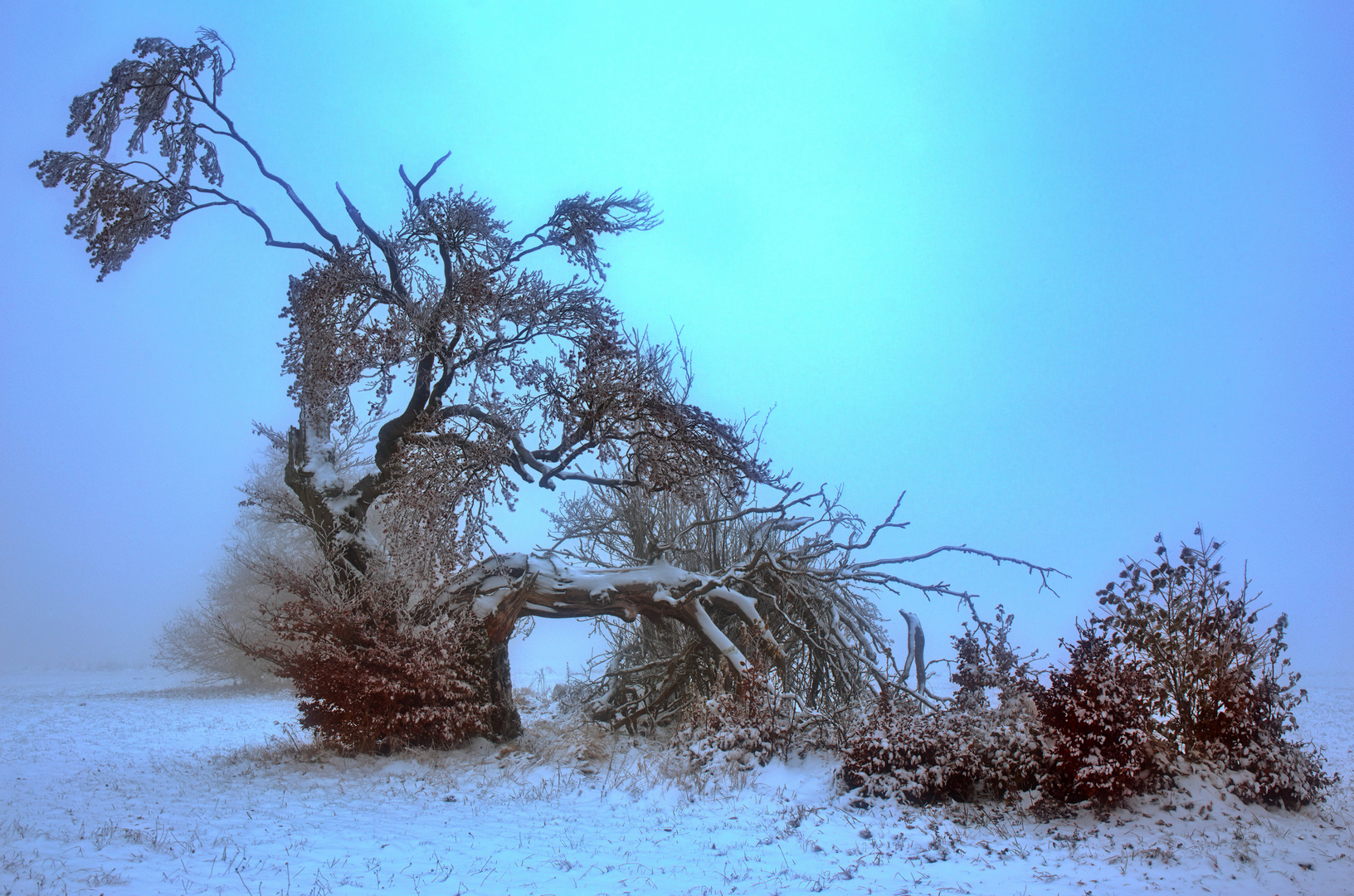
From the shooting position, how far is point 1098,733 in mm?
6637

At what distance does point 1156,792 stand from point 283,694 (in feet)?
77.7

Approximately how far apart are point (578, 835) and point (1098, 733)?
4.39 metres

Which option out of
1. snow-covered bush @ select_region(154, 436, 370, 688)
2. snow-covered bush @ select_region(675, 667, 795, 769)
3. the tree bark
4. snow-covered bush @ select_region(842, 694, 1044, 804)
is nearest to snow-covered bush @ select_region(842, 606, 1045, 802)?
snow-covered bush @ select_region(842, 694, 1044, 804)

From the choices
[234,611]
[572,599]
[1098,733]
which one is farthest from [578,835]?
→ [234,611]

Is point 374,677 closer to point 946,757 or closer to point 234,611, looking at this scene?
point 946,757

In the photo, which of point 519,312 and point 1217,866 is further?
point 519,312

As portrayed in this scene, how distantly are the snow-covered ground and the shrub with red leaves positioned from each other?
377 mm

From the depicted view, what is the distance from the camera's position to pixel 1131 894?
4859mm

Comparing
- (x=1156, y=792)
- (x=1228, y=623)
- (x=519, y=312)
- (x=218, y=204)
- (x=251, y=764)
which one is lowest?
(x=251, y=764)

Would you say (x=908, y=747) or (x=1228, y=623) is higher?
(x=1228, y=623)

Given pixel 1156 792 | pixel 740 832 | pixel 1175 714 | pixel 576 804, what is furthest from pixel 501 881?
pixel 1175 714

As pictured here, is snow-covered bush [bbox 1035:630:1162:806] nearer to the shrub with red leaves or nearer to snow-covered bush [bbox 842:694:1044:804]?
snow-covered bush [bbox 842:694:1044:804]

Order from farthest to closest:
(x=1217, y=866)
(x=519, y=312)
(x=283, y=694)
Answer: (x=283, y=694) → (x=519, y=312) → (x=1217, y=866)

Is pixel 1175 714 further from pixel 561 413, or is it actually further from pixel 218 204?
pixel 218 204
